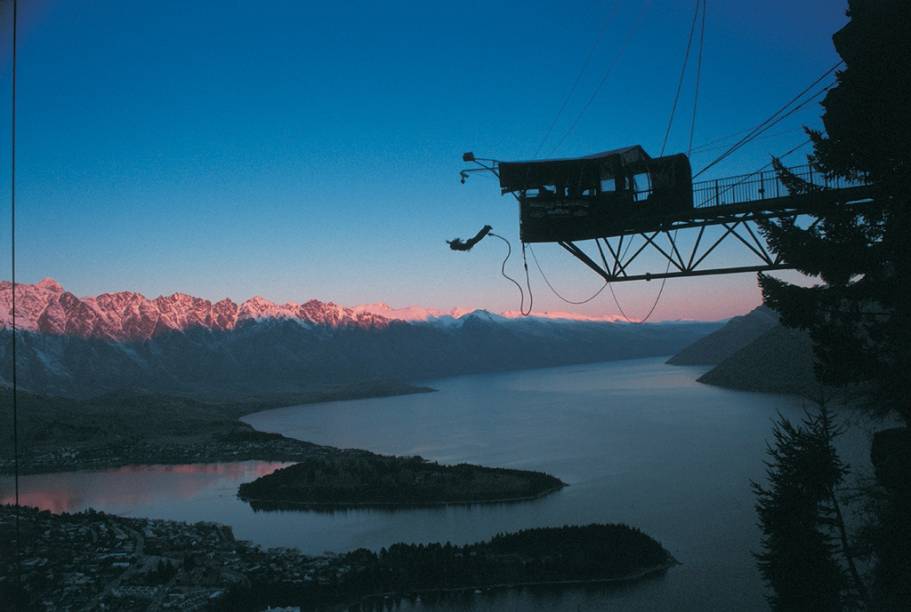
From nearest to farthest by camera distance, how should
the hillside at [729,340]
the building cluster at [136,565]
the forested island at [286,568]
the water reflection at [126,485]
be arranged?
the building cluster at [136,565]
the forested island at [286,568]
the water reflection at [126,485]
the hillside at [729,340]

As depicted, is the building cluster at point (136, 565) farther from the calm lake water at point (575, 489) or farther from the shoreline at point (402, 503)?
the shoreline at point (402, 503)

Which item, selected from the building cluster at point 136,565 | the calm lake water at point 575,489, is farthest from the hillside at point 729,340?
the building cluster at point 136,565

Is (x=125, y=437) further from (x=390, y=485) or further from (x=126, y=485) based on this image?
(x=390, y=485)

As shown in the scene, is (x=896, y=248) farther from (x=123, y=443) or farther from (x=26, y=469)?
(x=123, y=443)

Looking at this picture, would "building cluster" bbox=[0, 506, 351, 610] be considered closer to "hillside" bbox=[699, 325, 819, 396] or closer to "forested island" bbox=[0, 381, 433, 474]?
"forested island" bbox=[0, 381, 433, 474]

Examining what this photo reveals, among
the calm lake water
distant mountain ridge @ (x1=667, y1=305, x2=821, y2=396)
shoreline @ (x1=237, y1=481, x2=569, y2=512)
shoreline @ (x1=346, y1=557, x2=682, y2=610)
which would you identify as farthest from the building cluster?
distant mountain ridge @ (x1=667, y1=305, x2=821, y2=396)

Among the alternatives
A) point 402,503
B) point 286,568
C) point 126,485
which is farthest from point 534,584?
point 126,485

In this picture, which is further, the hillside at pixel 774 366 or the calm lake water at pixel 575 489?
the hillside at pixel 774 366
